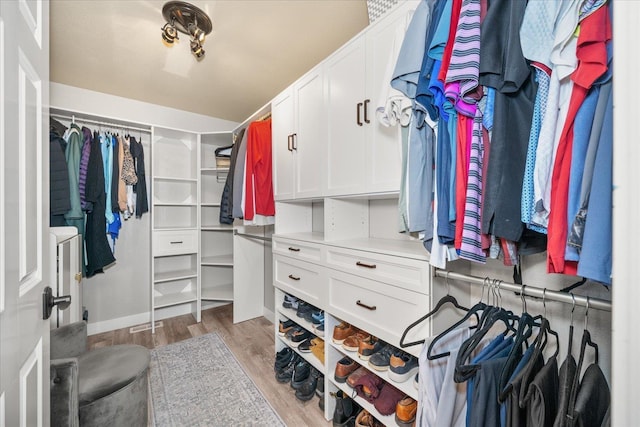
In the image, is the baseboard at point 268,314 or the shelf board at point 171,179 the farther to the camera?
the baseboard at point 268,314

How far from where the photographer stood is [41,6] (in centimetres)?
73

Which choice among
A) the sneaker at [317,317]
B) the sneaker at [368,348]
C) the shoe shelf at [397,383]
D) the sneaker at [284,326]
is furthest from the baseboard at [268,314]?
the sneaker at [368,348]

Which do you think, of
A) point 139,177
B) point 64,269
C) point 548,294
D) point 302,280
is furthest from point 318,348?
point 139,177

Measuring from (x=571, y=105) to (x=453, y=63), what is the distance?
12.0 inches

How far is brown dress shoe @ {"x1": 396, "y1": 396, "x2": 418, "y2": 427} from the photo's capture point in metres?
1.18

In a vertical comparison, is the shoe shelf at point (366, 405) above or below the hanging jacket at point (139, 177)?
below

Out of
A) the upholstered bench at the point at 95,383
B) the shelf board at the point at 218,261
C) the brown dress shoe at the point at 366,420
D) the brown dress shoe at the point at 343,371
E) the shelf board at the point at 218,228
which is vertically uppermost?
the shelf board at the point at 218,228

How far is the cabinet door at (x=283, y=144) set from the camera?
75.2 inches

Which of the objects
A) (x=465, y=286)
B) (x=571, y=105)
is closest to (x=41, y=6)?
(x=571, y=105)

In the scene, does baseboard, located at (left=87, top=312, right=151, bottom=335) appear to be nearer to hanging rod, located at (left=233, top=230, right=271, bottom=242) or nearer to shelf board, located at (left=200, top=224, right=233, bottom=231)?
shelf board, located at (left=200, top=224, right=233, bottom=231)

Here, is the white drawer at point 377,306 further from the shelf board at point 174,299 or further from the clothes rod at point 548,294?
the shelf board at point 174,299

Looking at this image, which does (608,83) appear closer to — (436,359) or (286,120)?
(436,359)

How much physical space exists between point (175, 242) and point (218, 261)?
1.63 feet

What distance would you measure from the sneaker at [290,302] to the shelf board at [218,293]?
1199 millimetres
